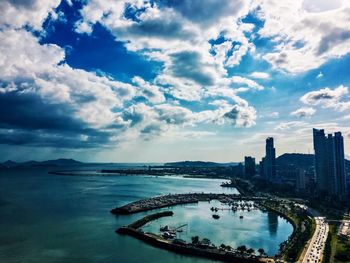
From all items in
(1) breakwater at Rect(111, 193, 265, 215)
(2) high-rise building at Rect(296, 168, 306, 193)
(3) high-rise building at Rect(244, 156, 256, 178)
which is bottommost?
(1) breakwater at Rect(111, 193, 265, 215)

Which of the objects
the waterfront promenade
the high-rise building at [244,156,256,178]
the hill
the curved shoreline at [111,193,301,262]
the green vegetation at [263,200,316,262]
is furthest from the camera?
the hill

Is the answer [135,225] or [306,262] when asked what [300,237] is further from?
[135,225]

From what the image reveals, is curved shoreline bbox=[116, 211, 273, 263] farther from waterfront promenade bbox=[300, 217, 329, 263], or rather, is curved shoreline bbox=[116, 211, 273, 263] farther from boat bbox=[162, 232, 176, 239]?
waterfront promenade bbox=[300, 217, 329, 263]

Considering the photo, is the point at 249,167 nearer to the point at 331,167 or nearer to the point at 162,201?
the point at 331,167

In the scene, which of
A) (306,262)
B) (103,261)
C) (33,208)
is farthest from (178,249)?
(33,208)

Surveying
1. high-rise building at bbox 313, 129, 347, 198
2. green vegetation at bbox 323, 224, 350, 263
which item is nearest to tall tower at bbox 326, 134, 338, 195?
high-rise building at bbox 313, 129, 347, 198

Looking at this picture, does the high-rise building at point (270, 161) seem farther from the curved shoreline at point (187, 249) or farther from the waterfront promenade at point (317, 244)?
the curved shoreline at point (187, 249)

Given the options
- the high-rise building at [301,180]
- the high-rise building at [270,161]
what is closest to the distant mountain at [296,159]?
the high-rise building at [270,161]
